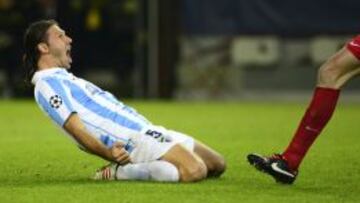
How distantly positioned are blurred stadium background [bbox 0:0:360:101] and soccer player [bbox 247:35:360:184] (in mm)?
9441

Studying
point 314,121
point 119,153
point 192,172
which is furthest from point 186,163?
point 314,121

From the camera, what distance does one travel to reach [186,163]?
5824 mm

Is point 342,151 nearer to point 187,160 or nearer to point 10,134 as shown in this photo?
point 187,160

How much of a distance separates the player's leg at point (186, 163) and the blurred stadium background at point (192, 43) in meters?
9.70

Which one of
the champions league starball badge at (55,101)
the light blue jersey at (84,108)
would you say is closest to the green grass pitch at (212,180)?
the light blue jersey at (84,108)

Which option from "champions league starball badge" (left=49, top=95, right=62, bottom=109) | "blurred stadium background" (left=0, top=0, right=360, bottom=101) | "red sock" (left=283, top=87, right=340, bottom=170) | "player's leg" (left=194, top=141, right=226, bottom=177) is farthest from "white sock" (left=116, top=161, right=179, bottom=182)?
"blurred stadium background" (left=0, top=0, right=360, bottom=101)

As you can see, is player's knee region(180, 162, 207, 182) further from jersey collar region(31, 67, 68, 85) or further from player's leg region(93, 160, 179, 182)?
jersey collar region(31, 67, 68, 85)

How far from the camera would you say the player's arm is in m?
5.74

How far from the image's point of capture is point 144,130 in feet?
19.4

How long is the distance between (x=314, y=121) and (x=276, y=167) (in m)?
0.38

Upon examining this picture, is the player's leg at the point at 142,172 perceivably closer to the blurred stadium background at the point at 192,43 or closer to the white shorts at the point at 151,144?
the white shorts at the point at 151,144

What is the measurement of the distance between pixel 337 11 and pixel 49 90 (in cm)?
1031

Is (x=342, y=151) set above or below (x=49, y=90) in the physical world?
below

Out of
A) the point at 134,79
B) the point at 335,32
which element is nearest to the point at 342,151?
the point at 335,32
